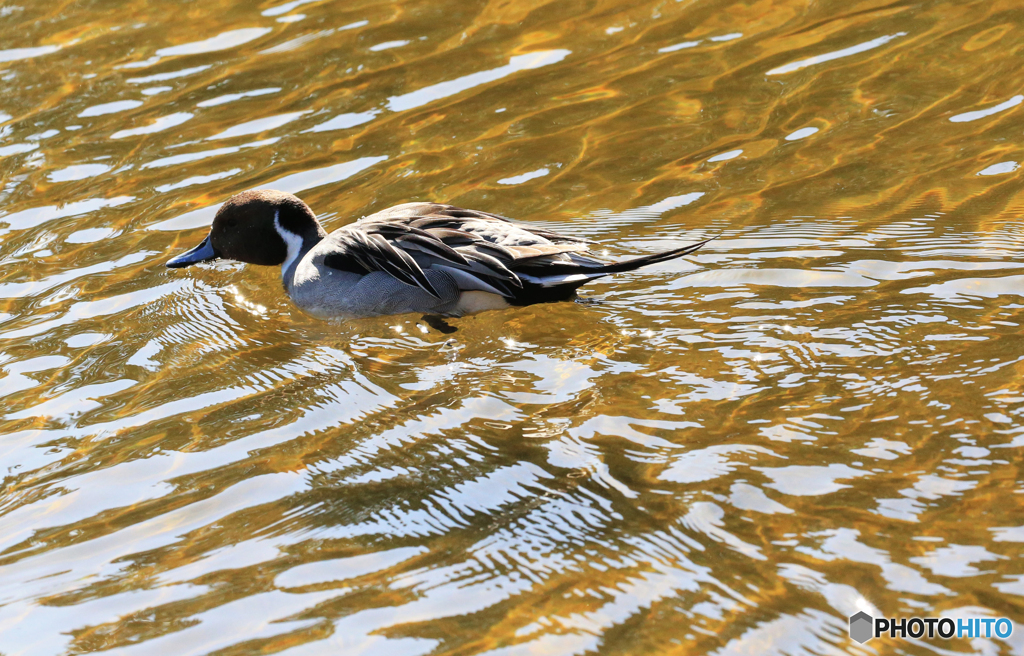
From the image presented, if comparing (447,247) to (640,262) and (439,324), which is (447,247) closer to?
(439,324)

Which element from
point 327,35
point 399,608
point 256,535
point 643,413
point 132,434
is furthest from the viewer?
point 327,35

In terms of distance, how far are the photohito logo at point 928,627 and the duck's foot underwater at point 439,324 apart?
2506mm

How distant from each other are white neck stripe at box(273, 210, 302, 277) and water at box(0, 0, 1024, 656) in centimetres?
22

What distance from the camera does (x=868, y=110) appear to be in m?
5.87

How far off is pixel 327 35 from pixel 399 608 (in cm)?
559

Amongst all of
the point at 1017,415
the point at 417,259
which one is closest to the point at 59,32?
the point at 417,259

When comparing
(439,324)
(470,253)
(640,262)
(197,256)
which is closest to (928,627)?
(640,262)

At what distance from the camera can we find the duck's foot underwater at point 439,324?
4.77 meters

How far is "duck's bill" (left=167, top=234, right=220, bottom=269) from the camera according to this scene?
5.28 meters

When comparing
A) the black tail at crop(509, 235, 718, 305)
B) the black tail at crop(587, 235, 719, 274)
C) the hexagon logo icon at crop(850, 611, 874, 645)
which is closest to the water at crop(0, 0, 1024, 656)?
the hexagon logo icon at crop(850, 611, 874, 645)

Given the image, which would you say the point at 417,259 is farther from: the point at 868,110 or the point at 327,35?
the point at 327,35

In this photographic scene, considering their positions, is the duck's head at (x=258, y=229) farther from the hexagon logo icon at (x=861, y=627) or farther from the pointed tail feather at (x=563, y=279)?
the hexagon logo icon at (x=861, y=627)

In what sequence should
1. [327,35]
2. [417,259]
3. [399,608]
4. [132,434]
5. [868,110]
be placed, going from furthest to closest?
1. [327,35]
2. [868,110]
3. [417,259]
4. [132,434]
5. [399,608]

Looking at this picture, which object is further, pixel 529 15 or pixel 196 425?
pixel 529 15
